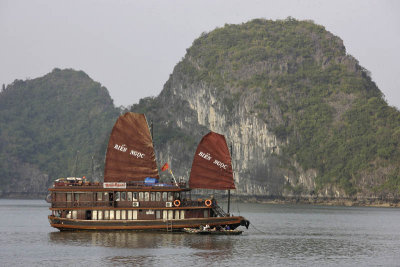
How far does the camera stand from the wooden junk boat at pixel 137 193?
60500 mm

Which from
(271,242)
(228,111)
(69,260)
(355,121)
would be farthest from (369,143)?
(69,260)

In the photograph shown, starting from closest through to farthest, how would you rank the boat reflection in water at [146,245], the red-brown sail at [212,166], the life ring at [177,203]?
1. the boat reflection in water at [146,245]
2. the life ring at [177,203]
3. the red-brown sail at [212,166]

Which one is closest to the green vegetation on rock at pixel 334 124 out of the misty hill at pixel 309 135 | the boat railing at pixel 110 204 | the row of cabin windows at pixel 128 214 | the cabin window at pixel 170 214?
the misty hill at pixel 309 135

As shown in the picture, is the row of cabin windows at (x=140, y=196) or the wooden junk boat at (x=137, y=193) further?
the row of cabin windows at (x=140, y=196)

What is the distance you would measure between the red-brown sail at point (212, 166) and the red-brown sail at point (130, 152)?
3.56 meters

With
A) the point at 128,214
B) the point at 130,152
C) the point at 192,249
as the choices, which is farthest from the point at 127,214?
the point at 192,249

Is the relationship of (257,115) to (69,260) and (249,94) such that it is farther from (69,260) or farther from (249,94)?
(69,260)

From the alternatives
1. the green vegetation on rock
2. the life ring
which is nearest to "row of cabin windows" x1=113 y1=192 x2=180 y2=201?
the life ring

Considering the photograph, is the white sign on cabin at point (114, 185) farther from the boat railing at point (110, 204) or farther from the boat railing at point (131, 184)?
the boat railing at point (110, 204)

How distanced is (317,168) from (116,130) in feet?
415

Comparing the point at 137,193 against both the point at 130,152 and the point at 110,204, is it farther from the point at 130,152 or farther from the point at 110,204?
the point at 130,152

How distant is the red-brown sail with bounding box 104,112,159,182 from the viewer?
2442 inches

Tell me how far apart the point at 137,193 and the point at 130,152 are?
3.65 m

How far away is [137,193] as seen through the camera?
60781mm
